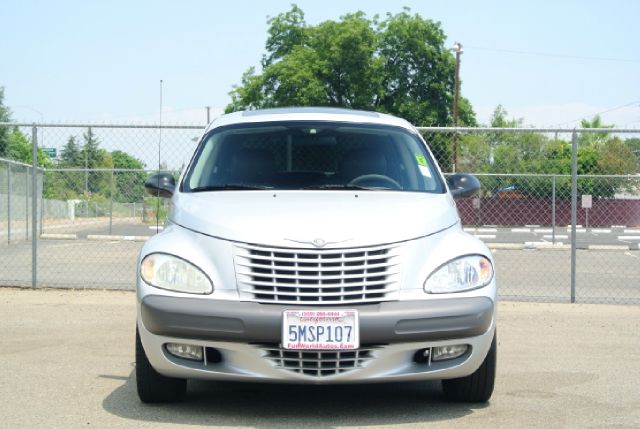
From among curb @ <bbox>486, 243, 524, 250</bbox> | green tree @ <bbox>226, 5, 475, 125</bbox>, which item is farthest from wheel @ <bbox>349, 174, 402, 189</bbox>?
green tree @ <bbox>226, 5, 475, 125</bbox>

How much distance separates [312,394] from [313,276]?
3.85ft

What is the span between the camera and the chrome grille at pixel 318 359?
496 centimetres

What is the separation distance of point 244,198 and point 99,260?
40.3ft

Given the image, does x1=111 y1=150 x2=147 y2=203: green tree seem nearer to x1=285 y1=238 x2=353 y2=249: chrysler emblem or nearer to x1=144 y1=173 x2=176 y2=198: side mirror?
x1=144 y1=173 x2=176 y2=198: side mirror

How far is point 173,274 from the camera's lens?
5141mm

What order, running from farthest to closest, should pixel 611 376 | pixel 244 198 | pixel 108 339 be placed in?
1. pixel 108 339
2. pixel 611 376
3. pixel 244 198

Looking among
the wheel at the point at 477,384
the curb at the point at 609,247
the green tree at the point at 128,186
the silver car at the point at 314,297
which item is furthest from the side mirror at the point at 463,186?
the curb at the point at 609,247

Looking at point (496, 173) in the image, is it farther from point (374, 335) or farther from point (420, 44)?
point (420, 44)

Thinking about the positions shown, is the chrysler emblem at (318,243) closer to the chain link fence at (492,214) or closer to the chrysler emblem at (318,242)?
the chrysler emblem at (318,242)

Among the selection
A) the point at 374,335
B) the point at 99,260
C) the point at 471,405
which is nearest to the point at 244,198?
the point at 374,335

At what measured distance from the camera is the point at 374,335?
4.89 metres

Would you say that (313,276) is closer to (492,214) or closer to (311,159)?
(311,159)

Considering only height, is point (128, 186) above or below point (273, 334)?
above

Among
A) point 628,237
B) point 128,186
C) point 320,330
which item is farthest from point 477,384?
point 628,237
